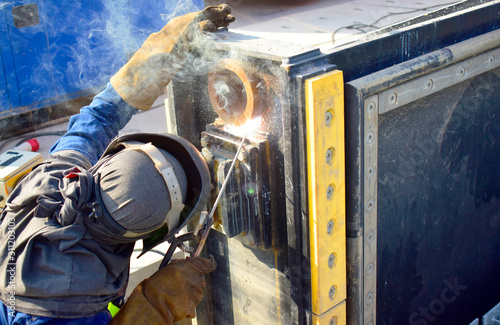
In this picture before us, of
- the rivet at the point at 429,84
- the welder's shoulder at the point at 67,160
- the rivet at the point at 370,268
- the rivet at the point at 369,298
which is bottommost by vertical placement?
the rivet at the point at 369,298

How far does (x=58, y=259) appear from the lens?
1.65 meters

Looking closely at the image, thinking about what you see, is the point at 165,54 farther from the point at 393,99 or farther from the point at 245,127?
the point at 393,99

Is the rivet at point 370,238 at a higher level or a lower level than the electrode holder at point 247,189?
lower

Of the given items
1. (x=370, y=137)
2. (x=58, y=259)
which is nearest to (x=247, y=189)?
(x=370, y=137)

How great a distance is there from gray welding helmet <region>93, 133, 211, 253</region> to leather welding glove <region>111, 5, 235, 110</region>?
28 cm

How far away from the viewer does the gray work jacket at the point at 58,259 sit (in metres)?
1.63

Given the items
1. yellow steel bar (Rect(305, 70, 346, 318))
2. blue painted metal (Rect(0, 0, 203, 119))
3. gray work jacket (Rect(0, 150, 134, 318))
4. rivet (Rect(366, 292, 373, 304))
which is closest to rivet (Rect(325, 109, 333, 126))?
yellow steel bar (Rect(305, 70, 346, 318))

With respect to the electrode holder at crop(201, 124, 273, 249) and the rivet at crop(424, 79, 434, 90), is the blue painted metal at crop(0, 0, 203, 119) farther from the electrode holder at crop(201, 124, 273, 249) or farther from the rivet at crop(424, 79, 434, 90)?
the rivet at crop(424, 79, 434, 90)

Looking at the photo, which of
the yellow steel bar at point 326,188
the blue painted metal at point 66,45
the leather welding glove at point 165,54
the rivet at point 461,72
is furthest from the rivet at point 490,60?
the blue painted metal at point 66,45

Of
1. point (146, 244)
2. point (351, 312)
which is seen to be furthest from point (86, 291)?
point (351, 312)

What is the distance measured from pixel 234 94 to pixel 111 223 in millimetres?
584

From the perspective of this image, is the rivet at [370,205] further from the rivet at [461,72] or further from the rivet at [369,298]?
the rivet at [461,72]

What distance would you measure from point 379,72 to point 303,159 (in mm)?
355

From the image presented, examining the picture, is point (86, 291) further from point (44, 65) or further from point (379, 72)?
point (44, 65)
